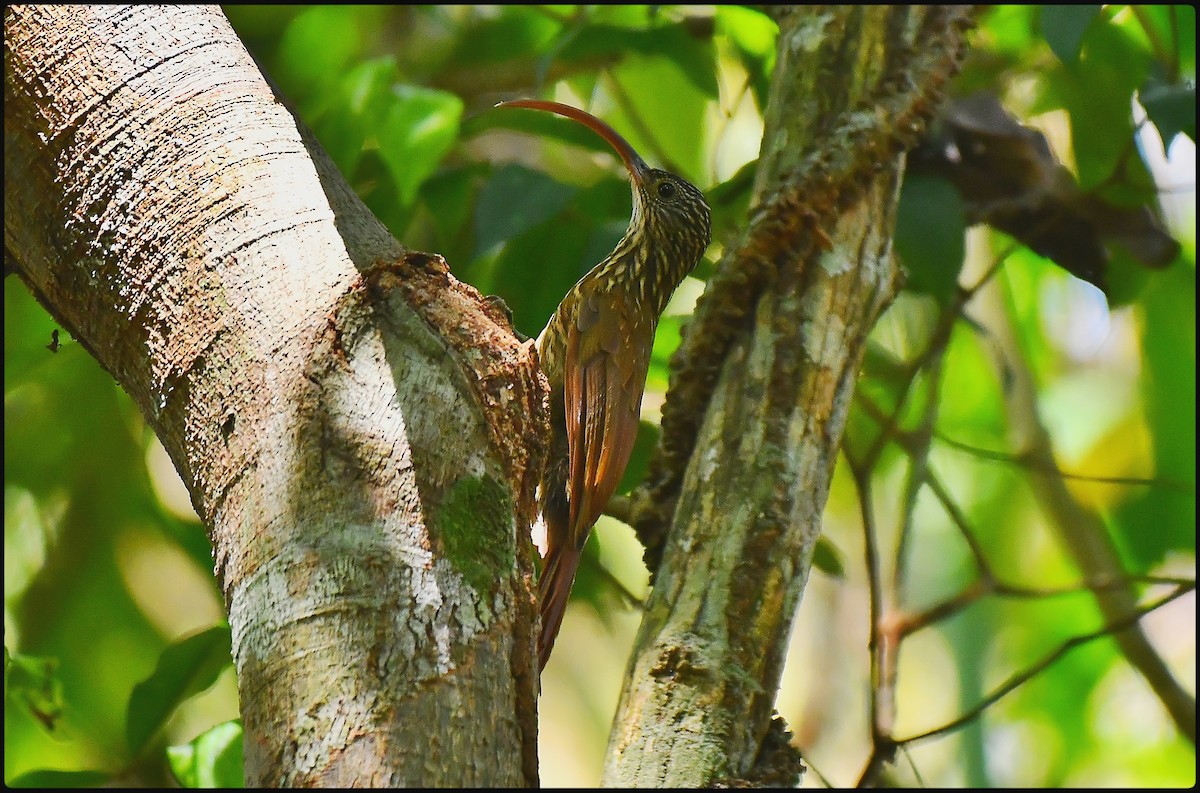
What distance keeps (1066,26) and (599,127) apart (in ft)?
4.32

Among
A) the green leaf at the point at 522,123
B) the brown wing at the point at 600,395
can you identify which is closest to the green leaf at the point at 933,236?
the brown wing at the point at 600,395

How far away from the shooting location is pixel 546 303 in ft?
11.0

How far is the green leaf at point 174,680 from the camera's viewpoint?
2.69 meters

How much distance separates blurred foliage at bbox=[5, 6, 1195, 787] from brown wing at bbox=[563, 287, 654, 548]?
0.12 m

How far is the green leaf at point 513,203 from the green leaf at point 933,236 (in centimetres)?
90

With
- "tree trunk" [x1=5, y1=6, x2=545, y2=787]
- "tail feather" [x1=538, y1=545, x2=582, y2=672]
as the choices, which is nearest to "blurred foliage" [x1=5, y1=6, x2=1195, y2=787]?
"tail feather" [x1=538, y1=545, x2=582, y2=672]

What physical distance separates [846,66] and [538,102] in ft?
3.12

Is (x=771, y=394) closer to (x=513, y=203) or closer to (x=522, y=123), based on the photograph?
(x=513, y=203)

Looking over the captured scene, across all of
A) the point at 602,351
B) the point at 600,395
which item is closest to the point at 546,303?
the point at 602,351

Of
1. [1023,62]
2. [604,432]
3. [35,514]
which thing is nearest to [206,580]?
[35,514]

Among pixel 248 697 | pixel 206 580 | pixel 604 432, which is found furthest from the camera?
pixel 206 580

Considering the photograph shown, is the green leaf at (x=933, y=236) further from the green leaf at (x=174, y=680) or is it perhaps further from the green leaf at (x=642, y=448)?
the green leaf at (x=174, y=680)

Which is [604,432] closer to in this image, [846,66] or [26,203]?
[846,66]

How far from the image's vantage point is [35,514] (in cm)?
385
